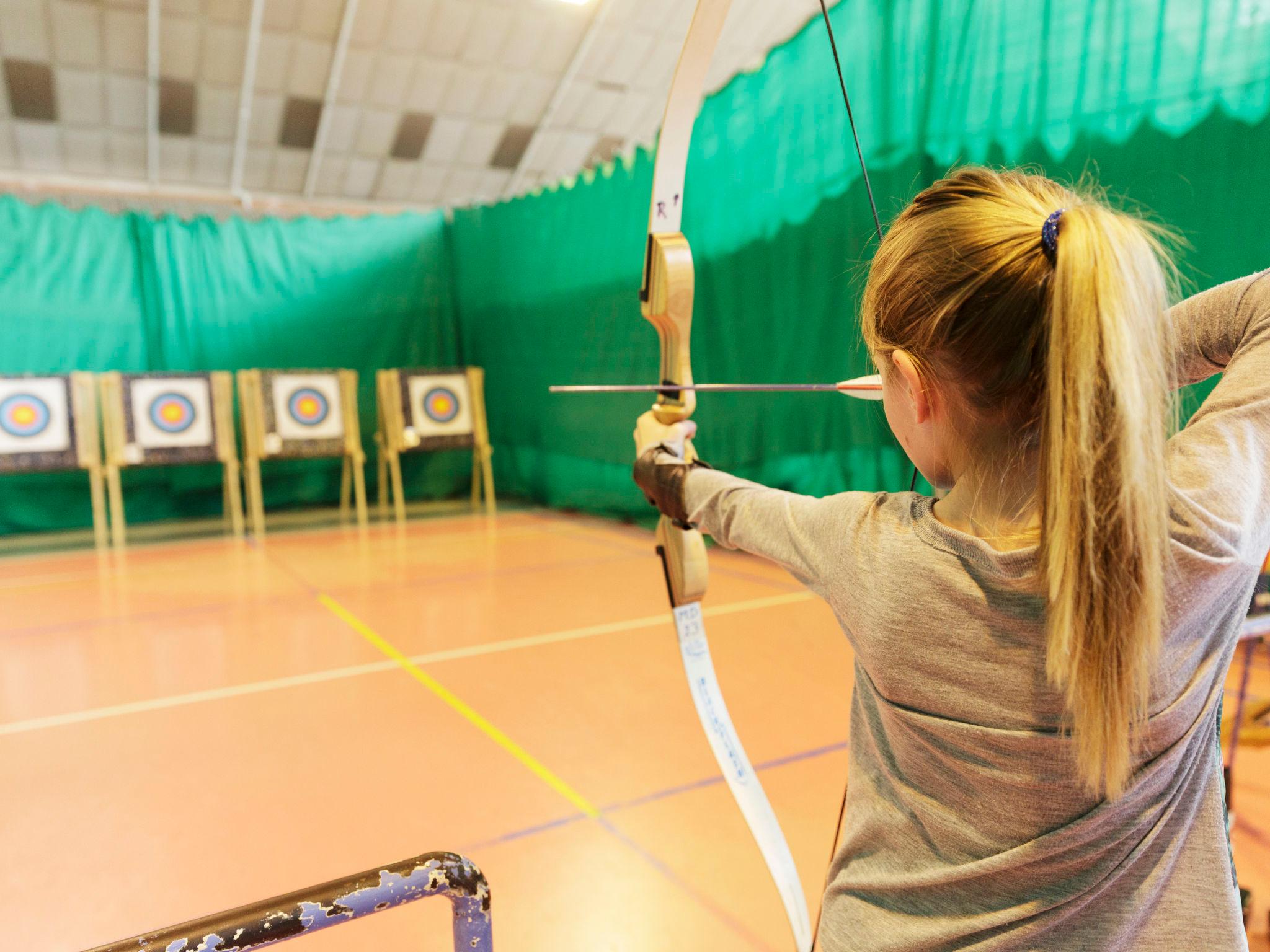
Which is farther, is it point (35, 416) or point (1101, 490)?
point (35, 416)

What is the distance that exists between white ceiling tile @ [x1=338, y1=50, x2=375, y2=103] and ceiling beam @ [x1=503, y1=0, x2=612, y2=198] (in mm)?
1154

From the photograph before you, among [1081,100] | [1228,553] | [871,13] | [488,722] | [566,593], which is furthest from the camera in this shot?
[566,593]

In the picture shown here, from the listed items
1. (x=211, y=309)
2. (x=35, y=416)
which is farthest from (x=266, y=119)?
(x=35, y=416)

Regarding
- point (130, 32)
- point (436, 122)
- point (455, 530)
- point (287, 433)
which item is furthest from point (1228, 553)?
point (436, 122)

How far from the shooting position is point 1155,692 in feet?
1.34

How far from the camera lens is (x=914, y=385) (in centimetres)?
45

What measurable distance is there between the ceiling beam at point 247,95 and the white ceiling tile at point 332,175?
1.66ft

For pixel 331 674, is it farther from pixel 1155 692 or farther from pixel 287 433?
pixel 287 433

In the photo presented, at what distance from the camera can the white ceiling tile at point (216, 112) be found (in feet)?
18.8

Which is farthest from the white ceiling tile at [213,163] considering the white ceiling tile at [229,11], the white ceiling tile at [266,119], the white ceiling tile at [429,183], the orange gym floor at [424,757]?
the orange gym floor at [424,757]

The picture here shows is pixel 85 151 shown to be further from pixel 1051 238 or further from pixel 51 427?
pixel 1051 238

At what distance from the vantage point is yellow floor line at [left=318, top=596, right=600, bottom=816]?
1277 mm

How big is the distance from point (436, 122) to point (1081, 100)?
17.7 ft

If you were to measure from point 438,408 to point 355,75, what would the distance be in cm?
282
